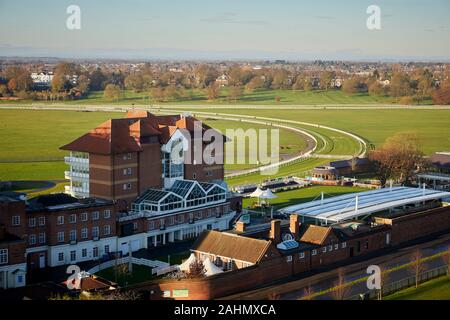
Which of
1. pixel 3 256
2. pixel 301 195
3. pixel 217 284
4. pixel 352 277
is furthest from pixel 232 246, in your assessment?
pixel 301 195

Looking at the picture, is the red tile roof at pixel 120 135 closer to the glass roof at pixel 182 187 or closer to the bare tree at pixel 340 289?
the glass roof at pixel 182 187

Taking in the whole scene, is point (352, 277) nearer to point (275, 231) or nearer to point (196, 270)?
point (275, 231)

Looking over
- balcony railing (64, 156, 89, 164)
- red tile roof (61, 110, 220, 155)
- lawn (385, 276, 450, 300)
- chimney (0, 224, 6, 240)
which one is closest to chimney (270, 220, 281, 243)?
lawn (385, 276, 450, 300)

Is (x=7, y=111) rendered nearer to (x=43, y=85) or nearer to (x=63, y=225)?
(x=43, y=85)

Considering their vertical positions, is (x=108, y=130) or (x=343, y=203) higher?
(x=108, y=130)

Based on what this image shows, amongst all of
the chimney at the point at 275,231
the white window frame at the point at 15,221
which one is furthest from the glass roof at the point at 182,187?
the white window frame at the point at 15,221
